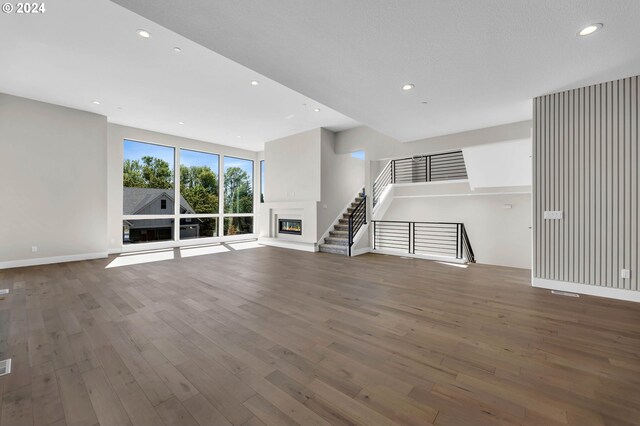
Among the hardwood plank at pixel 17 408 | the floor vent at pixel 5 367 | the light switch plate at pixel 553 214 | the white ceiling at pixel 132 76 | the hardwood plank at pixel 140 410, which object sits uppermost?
the white ceiling at pixel 132 76

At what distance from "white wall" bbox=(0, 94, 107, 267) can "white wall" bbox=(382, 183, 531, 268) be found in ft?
29.4

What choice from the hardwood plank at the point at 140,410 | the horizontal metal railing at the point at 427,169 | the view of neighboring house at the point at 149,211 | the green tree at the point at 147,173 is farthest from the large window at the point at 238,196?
the hardwood plank at the point at 140,410

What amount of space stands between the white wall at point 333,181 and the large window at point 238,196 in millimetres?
3996

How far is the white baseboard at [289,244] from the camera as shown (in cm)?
764

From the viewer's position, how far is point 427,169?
932 cm

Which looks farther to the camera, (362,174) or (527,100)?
(362,174)

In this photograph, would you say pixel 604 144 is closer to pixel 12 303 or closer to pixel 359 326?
pixel 359 326

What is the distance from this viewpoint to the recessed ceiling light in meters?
2.45

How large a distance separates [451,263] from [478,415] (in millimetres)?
4698

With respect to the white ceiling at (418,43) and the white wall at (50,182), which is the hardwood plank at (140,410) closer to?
the white ceiling at (418,43)

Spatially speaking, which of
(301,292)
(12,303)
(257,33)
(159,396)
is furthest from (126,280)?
(257,33)

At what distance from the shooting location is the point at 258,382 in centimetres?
182

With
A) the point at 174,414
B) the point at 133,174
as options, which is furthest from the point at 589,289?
the point at 133,174

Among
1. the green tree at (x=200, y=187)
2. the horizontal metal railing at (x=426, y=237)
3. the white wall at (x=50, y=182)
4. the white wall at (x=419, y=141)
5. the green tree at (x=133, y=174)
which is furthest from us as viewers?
the horizontal metal railing at (x=426, y=237)
